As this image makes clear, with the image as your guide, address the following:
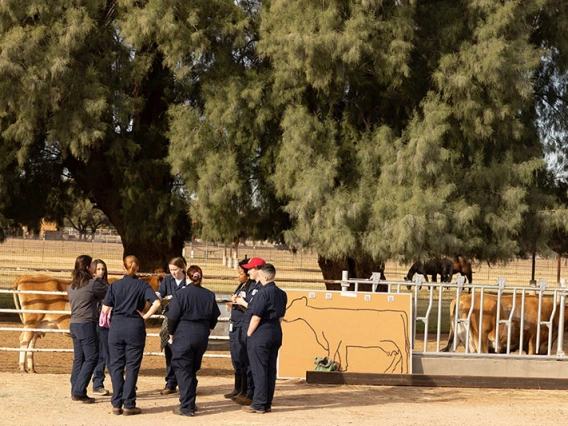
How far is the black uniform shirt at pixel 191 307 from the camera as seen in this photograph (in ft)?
32.6

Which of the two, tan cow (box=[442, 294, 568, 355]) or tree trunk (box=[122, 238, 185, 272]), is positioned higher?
tree trunk (box=[122, 238, 185, 272])

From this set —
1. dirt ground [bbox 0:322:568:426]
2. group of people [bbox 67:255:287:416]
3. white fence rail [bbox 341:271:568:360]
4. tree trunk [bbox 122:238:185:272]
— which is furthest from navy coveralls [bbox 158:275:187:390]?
tree trunk [bbox 122:238:185:272]

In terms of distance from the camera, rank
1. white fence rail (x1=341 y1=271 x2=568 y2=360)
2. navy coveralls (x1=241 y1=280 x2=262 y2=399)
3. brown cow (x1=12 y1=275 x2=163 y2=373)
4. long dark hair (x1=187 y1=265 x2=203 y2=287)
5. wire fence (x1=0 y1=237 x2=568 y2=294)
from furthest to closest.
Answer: wire fence (x1=0 y1=237 x2=568 y2=294)
brown cow (x1=12 y1=275 x2=163 y2=373)
white fence rail (x1=341 y1=271 x2=568 y2=360)
navy coveralls (x1=241 y1=280 x2=262 y2=399)
long dark hair (x1=187 y1=265 x2=203 y2=287)

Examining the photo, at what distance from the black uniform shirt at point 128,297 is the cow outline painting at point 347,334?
315cm

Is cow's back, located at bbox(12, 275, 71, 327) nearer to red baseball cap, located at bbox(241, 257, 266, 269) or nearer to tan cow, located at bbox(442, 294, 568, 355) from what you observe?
red baseball cap, located at bbox(241, 257, 266, 269)

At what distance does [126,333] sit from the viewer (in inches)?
391

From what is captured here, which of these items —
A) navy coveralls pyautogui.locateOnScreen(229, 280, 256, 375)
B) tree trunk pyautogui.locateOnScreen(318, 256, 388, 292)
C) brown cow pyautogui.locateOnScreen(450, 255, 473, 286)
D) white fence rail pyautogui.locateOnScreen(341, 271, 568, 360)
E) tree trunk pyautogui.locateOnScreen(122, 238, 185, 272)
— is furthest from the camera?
brown cow pyautogui.locateOnScreen(450, 255, 473, 286)

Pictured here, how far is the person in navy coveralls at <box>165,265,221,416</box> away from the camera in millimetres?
9922

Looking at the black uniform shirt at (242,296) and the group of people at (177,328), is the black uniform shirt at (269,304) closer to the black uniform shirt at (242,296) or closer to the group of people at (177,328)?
the group of people at (177,328)

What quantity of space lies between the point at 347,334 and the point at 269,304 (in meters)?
2.96

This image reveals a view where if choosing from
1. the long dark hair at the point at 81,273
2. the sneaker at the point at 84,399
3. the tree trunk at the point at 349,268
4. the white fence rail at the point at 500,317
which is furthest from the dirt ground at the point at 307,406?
the tree trunk at the point at 349,268

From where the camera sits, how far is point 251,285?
10875 millimetres

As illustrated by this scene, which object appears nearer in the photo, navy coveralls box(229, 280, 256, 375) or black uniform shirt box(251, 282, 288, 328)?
black uniform shirt box(251, 282, 288, 328)

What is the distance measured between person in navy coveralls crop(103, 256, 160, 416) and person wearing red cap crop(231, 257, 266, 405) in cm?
111
